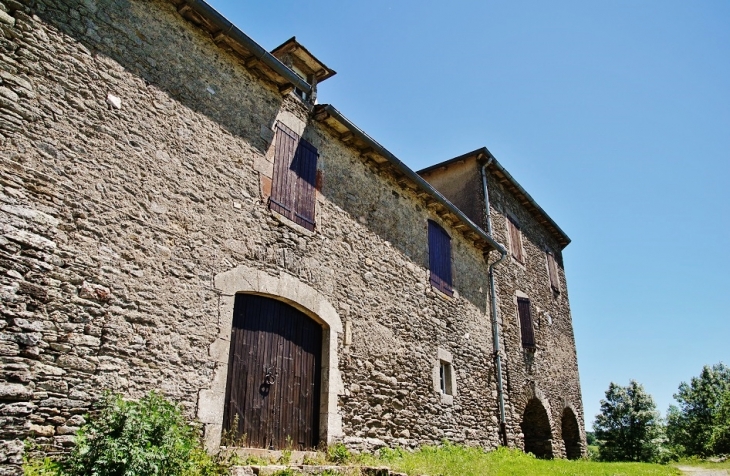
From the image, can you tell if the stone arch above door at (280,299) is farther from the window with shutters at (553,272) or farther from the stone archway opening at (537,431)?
the window with shutters at (553,272)

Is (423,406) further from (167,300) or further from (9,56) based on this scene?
(9,56)

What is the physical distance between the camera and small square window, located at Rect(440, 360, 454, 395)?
30.3ft

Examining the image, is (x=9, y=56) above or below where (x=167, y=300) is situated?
above

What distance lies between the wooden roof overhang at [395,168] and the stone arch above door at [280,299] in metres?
2.68

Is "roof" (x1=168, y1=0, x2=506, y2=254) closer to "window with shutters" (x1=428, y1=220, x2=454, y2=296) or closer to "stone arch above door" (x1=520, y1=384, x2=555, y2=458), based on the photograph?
"window with shutters" (x1=428, y1=220, x2=454, y2=296)

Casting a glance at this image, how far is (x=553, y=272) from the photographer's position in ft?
51.5

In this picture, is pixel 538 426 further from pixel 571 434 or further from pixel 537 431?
pixel 571 434

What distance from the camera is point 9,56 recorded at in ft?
14.9

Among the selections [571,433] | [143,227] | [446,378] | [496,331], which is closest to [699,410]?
[571,433]

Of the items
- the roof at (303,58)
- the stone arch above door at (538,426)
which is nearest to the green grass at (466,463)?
the stone arch above door at (538,426)

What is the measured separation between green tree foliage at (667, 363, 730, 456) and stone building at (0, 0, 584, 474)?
17.8 m

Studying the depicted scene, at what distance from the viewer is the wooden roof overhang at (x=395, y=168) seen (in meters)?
7.97

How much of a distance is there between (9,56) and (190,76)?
1.97m

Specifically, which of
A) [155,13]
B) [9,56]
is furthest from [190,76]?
[9,56]
